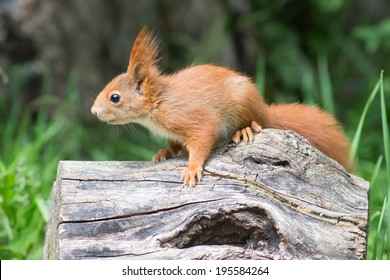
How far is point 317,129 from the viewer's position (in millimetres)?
4227

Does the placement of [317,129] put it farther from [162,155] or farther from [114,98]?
[114,98]

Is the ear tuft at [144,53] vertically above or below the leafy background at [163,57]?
below

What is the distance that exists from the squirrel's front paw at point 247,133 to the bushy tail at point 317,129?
1.07ft

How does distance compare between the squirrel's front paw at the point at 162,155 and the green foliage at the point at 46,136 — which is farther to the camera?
the green foliage at the point at 46,136

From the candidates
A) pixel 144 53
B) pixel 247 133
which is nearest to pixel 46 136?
pixel 144 53

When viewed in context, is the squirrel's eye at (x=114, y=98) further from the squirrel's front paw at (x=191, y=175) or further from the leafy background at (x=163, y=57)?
the leafy background at (x=163, y=57)

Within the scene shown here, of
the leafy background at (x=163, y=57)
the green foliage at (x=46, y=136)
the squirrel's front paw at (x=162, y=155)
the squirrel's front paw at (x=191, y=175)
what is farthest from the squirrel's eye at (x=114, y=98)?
the leafy background at (x=163, y=57)

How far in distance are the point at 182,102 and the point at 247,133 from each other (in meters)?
0.42

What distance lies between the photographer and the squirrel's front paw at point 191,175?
3463 millimetres

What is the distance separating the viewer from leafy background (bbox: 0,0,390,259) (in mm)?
6734

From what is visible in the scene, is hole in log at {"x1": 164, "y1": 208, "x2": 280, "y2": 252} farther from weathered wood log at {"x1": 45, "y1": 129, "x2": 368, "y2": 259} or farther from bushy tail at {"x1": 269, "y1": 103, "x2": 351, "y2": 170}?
bushy tail at {"x1": 269, "y1": 103, "x2": 351, "y2": 170}

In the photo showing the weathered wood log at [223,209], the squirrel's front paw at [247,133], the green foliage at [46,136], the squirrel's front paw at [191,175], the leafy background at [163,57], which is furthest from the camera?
the leafy background at [163,57]
